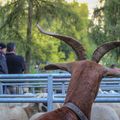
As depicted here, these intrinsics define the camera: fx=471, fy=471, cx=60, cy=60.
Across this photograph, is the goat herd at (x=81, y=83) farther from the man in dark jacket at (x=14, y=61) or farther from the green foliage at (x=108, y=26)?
the green foliage at (x=108, y=26)

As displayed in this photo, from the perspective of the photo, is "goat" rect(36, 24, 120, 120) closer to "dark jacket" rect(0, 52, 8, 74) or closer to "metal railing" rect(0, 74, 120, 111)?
"metal railing" rect(0, 74, 120, 111)

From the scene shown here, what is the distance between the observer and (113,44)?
5.35 meters

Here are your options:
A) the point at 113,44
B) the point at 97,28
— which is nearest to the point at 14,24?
the point at 97,28

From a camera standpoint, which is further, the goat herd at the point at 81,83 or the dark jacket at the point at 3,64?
the dark jacket at the point at 3,64

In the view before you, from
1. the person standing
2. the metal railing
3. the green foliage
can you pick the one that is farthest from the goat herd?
the green foliage

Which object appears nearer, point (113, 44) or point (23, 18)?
point (113, 44)

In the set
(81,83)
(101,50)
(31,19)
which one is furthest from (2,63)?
(31,19)

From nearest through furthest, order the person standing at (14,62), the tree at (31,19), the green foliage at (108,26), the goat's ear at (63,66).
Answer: the goat's ear at (63,66)
the person standing at (14,62)
the tree at (31,19)
the green foliage at (108,26)

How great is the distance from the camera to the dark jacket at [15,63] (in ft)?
35.4

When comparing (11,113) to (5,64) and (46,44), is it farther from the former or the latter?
(46,44)

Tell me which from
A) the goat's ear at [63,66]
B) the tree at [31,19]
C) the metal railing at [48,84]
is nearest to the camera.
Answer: the goat's ear at [63,66]

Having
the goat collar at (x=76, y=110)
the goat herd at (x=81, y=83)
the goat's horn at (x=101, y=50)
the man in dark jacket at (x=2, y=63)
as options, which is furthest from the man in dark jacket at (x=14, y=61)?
the goat collar at (x=76, y=110)

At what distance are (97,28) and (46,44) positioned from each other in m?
2.45

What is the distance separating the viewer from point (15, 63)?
426 inches
